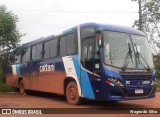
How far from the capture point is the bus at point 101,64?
11.8 metres

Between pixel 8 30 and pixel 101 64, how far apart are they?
11.7 meters

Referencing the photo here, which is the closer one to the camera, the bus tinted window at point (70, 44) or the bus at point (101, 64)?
the bus at point (101, 64)

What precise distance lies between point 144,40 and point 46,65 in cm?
484

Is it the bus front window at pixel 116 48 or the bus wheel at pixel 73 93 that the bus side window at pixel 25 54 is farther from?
the bus front window at pixel 116 48

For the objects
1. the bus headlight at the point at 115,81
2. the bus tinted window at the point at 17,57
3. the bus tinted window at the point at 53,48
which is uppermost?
the bus tinted window at the point at 53,48

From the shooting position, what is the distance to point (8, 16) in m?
22.1

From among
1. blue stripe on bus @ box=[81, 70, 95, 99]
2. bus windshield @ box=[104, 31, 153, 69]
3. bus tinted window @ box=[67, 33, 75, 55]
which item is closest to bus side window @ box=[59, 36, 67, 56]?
bus tinted window @ box=[67, 33, 75, 55]

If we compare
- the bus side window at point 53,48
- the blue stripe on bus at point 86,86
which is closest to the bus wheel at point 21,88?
the bus side window at point 53,48

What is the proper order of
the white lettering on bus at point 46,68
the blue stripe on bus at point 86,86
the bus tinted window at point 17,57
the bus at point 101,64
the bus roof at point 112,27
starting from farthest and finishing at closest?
the bus tinted window at point 17,57 < the white lettering on bus at point 46,68 < the bus roof at point 112,27 < the blue stripe on bus at point 86,86 < the bus at point 101,64

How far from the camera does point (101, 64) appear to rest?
11.9 meters

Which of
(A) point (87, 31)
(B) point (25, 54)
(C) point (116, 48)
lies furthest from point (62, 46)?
(B) point (25, 54)

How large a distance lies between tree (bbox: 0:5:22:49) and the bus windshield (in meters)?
10.8

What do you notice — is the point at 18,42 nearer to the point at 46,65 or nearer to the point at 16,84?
the point at 16,84

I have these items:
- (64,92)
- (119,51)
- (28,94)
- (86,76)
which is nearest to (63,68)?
(64,92)
